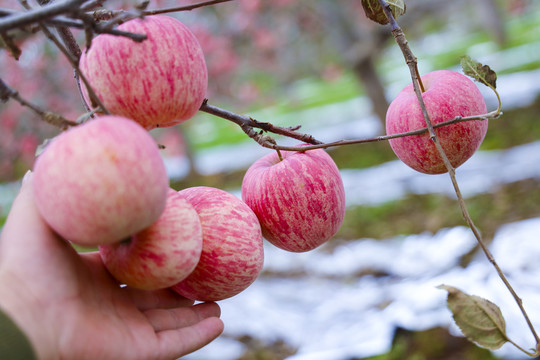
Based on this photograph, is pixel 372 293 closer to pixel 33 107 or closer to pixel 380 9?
pixel 380 9

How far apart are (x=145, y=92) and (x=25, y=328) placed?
0.30 metres

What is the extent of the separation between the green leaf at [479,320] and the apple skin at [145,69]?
42cm

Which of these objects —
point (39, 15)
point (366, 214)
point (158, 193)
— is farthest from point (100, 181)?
point (366, 214)

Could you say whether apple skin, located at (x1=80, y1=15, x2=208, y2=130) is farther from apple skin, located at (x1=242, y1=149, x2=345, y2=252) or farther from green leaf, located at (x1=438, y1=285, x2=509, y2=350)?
green leaf, located at (x1=438, y1=285, x2=509, y2=350)

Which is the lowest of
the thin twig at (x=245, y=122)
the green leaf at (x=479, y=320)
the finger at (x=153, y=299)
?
the finger at (x=153, y=299)

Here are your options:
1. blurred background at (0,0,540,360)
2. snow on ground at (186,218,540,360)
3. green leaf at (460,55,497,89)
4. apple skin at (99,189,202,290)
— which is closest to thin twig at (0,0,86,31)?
apple skin at (99,189,202,290)

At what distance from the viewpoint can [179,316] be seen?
0.72 metres

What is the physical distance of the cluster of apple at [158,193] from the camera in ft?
1.44

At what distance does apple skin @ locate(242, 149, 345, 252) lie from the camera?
2.28ft

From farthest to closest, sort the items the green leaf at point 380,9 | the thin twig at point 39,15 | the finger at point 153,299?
the finger at point 153,299, the green leaf at point 380,9, the thin twig at point 39,15

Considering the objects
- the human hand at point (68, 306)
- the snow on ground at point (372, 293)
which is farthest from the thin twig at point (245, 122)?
the snow on ground at point (372, 293)

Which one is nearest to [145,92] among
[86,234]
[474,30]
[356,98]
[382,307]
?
[86,234]

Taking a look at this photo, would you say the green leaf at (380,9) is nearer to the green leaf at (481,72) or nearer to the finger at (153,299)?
the green leaf at (481,72)

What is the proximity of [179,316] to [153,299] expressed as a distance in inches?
2.4
